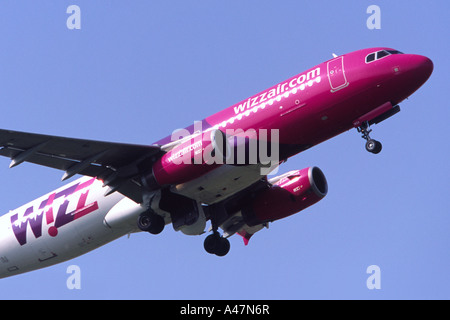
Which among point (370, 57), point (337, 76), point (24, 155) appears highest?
point (370, 57)

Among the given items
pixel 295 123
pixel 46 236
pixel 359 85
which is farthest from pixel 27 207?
pixel 359 85

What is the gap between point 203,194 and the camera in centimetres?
3947

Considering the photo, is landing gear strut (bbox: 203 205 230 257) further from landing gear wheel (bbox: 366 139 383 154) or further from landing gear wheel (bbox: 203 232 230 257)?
landing gear wheel (bbox: 366 139 383 154)

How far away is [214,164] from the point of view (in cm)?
3691

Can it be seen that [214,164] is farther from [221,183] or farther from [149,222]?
[149,222]

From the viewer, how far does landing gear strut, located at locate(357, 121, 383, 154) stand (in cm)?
3662

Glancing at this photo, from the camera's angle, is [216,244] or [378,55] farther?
[216,244]

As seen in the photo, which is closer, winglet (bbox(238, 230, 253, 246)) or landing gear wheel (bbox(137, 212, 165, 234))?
landing gear wheel (bbox(137, 212, 165, 234))

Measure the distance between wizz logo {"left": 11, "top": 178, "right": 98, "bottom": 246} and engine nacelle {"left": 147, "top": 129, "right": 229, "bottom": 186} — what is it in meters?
4.71

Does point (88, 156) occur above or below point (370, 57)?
below

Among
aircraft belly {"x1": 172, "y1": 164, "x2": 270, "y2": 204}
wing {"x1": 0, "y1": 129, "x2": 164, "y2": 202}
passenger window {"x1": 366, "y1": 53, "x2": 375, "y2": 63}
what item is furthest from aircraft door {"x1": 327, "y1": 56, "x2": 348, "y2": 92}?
wing {"x1": 0, "y1": 129, "x2": 164, "y2": 202}

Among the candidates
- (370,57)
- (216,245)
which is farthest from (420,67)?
(216,245)

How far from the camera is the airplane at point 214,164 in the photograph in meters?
36.3

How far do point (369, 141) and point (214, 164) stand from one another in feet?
21.4
